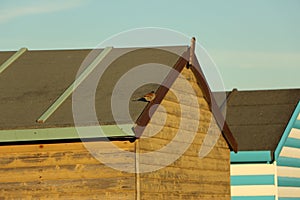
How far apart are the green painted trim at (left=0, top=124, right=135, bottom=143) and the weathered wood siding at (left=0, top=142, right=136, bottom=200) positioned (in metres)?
0.36

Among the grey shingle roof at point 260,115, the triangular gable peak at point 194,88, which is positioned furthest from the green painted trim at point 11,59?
the grey shingle roof at point 260,115

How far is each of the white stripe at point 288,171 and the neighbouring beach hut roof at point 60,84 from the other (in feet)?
4.85

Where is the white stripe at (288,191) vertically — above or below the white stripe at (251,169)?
below

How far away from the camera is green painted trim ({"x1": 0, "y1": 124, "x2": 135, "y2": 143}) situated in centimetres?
1573

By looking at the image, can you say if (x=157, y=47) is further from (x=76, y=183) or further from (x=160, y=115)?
(x=76, y=183)

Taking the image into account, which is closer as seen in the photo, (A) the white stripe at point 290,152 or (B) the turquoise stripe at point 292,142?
(A) the white stripe at point 290,152

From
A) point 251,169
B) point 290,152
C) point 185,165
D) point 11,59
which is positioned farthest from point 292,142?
point 11,59

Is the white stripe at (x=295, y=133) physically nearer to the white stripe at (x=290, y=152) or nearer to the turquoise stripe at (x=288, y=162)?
the white stripe at (x=290, y=152)

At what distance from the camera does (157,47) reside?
19.6 metres

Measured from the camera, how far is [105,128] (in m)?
15.8

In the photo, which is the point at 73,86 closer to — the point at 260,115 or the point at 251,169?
the point at 251,169

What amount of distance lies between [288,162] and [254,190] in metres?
1.26

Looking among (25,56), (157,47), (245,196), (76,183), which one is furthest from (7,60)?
(245,196)

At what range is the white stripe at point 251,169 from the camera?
2111 cm
